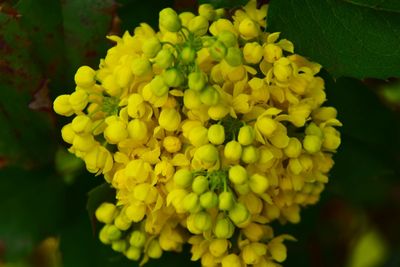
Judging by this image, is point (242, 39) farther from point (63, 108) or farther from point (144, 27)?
point (63, 108)

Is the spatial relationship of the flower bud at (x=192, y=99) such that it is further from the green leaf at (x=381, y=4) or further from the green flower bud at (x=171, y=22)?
the green leaf at (x=381, y=4)

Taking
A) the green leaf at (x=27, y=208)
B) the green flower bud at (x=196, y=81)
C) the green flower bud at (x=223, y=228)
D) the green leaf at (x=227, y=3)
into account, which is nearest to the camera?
the green flower bud at (x=196, y=81)

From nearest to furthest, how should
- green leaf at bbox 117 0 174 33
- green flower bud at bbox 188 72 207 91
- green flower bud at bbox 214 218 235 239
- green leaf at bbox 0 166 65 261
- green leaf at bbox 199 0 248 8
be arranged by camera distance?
green flower bud at bbox 188 72 207 91 < green flower bud at bbox 214 218 235 239 < green leaf at bbox 199 0 248 8 < green leaf at bbox 117 0 174 33 < green leaf at bbox 0 166 65 261

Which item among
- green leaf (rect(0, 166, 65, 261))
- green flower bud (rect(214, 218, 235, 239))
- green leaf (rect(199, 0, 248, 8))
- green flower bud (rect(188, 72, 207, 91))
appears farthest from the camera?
green leaf (rect(0, 166, 65, 261))

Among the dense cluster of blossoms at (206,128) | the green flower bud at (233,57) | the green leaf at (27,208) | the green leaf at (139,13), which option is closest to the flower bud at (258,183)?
the dense cluster of blossoms at (206,128)

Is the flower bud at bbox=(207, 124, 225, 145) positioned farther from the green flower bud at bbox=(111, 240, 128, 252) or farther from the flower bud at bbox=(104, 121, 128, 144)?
the green flower bud at bbox=(111, 240, 128, 252)

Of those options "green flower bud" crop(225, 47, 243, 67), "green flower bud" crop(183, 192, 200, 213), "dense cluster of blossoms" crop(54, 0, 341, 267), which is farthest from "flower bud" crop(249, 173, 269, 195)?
"green flower bud" crop(225, 47, 243, 67)

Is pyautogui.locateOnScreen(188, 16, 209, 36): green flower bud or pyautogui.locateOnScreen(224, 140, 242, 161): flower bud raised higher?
pyautogui.locateOnScreen(188, 16, 209, 36): green flower bud
